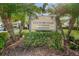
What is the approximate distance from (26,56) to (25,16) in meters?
0.27

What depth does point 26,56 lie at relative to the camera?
3.59 feet

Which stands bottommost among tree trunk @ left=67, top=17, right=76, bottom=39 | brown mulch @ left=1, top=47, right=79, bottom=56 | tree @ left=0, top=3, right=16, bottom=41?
brown mulch @ left=1, top=47, right=79, bottom=56

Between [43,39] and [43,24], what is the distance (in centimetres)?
10

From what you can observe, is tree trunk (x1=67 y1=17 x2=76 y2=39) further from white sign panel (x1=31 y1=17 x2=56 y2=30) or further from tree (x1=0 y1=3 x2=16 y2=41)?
tree (x1=0 y1=3 x2=16 y2=41)

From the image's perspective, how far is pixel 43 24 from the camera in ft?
3.62

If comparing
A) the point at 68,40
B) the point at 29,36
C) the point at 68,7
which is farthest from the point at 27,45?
the point at 68,7

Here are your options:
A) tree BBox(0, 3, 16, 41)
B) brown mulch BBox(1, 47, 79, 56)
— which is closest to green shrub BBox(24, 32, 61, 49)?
brown mulch BBox(1, 47, 79, 56)

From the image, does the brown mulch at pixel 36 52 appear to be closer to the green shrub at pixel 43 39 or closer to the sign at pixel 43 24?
the green shrub at pixel 43 39

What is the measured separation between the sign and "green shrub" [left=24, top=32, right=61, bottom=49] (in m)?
0.04

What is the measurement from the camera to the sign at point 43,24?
3.62 ft

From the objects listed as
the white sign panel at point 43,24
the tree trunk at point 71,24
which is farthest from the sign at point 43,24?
the tree trunk at point 71,24

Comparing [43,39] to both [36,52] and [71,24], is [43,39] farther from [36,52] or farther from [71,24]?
[71,24]

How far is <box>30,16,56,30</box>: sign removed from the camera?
110 centimetres

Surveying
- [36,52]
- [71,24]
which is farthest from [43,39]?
[71,24]
